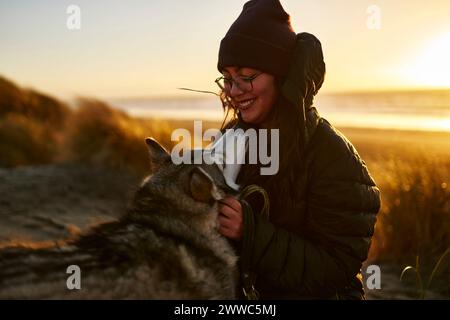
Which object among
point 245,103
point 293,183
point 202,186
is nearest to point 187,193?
point 202,186

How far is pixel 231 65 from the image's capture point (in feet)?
12.5

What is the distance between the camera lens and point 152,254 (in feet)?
9.96

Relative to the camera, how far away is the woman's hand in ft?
10.8

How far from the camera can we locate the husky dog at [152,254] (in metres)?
2.69

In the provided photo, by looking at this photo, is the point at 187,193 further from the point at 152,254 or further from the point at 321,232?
the point at 321,232

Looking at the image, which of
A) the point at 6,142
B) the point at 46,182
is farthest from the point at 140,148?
the point at 6,142

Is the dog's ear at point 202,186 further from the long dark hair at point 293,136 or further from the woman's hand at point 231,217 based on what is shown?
the long dark hair at point 293,136

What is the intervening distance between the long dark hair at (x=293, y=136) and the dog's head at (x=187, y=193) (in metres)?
0.38

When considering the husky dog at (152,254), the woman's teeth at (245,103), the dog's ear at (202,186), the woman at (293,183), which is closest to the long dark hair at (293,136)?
the woman at (293,183)

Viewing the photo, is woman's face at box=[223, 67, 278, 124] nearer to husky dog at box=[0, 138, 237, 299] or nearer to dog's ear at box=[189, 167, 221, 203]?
husky dog at box=[0, 138, 237, 299]

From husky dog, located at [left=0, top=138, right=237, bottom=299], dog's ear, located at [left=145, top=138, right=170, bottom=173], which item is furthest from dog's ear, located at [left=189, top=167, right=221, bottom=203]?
dog's ear, located at [left=145, top=138, right=170, bottom=173]

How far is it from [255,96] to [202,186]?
2.88 feet

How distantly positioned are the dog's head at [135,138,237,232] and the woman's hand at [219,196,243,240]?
0.16ft
